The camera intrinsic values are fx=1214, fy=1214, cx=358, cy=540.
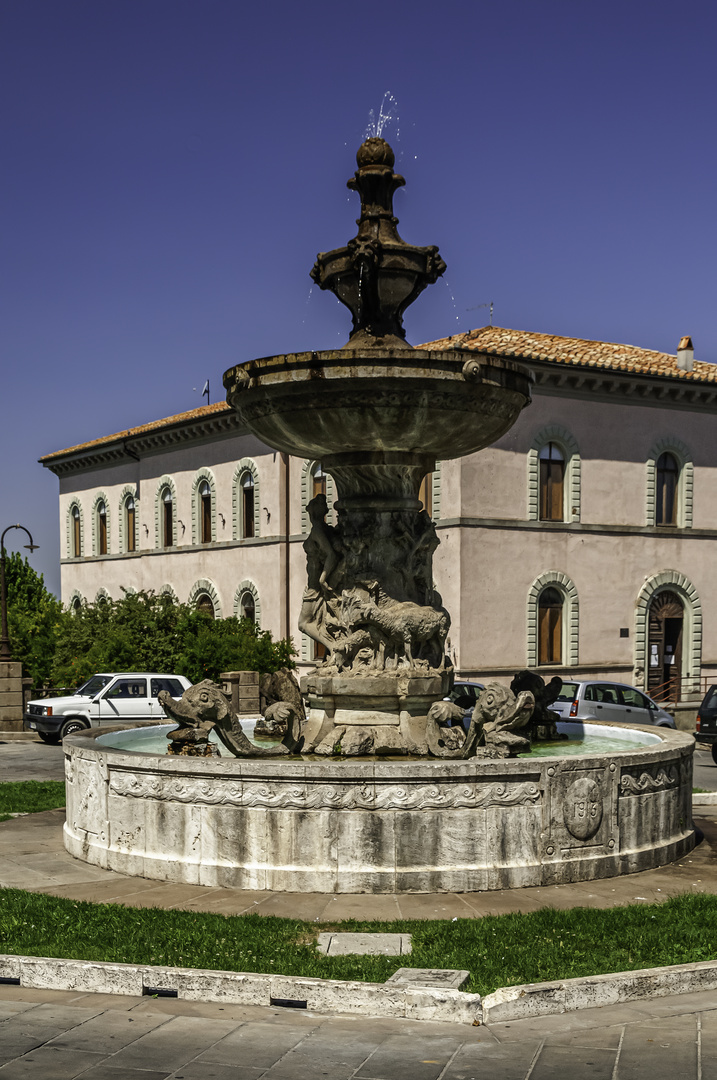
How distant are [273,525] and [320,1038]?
104 ft

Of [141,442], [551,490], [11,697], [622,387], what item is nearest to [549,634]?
[551,490]

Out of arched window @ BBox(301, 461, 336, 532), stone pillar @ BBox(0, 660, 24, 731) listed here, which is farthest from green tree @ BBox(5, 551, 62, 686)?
arched window @ BBox(301, 461, 336, 532)

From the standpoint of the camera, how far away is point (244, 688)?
88.8ft

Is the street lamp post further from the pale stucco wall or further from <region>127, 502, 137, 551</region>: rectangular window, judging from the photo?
<region>127, 502, 137, 551</region>: rectangular window

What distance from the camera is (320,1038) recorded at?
628cm

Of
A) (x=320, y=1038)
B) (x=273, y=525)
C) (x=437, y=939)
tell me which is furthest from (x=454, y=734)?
(x=273, y=525)

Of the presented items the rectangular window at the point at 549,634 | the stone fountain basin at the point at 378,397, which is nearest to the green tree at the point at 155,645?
the rectangular window at the point at 549,634

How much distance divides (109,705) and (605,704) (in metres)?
9.91

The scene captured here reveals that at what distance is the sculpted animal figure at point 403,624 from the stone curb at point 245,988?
5.45 meters

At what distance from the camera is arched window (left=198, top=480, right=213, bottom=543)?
42.0 meters

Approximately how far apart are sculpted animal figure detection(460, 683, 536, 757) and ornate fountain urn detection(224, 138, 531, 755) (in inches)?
20.8

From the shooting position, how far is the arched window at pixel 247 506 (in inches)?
1548

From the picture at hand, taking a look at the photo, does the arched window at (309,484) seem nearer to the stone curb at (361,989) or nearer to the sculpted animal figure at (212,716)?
the sculpted animal figure at (212,716)

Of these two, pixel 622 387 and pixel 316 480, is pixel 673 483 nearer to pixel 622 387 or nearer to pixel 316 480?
pixel 622 387
